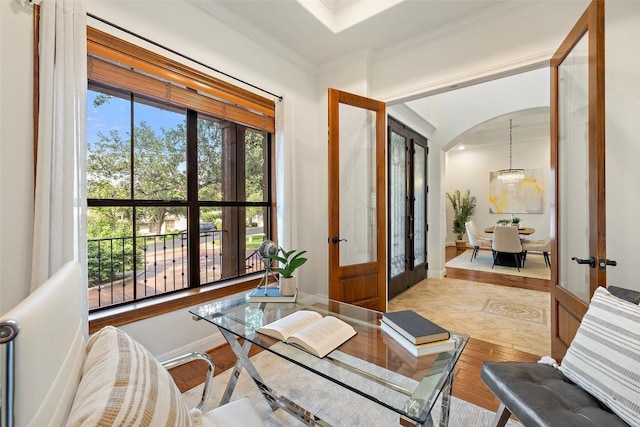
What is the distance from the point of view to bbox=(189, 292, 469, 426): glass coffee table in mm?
997

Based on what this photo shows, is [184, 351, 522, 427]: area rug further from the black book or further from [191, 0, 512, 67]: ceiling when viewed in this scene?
[191, 0, 512, 67]: ceiling

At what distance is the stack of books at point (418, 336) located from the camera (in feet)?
3.98

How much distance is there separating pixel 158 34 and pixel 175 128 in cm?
70

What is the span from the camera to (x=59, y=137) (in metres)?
1.54

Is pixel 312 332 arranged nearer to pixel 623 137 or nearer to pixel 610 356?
pixel 610 356

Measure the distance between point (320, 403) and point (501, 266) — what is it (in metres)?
5.74

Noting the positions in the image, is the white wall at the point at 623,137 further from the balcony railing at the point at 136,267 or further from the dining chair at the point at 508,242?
the dining chair at the point at 508,242

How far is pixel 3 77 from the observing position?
4.82 feet

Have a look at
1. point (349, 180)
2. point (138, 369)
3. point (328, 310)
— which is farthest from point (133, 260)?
point (349, 180)

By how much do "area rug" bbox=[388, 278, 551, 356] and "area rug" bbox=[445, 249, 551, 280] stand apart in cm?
123

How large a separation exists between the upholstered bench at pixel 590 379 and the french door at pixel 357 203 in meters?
1.59

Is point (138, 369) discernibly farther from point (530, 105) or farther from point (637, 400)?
point (530, 105)

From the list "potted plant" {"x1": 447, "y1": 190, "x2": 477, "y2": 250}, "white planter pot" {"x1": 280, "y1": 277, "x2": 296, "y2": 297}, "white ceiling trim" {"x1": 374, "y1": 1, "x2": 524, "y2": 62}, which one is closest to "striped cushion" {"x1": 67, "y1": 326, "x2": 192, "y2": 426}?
"white planter pot" {"x1": 280, "y1": 277, "x2": 296, "y2": 297}

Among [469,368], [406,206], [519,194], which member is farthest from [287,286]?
[519,194]
